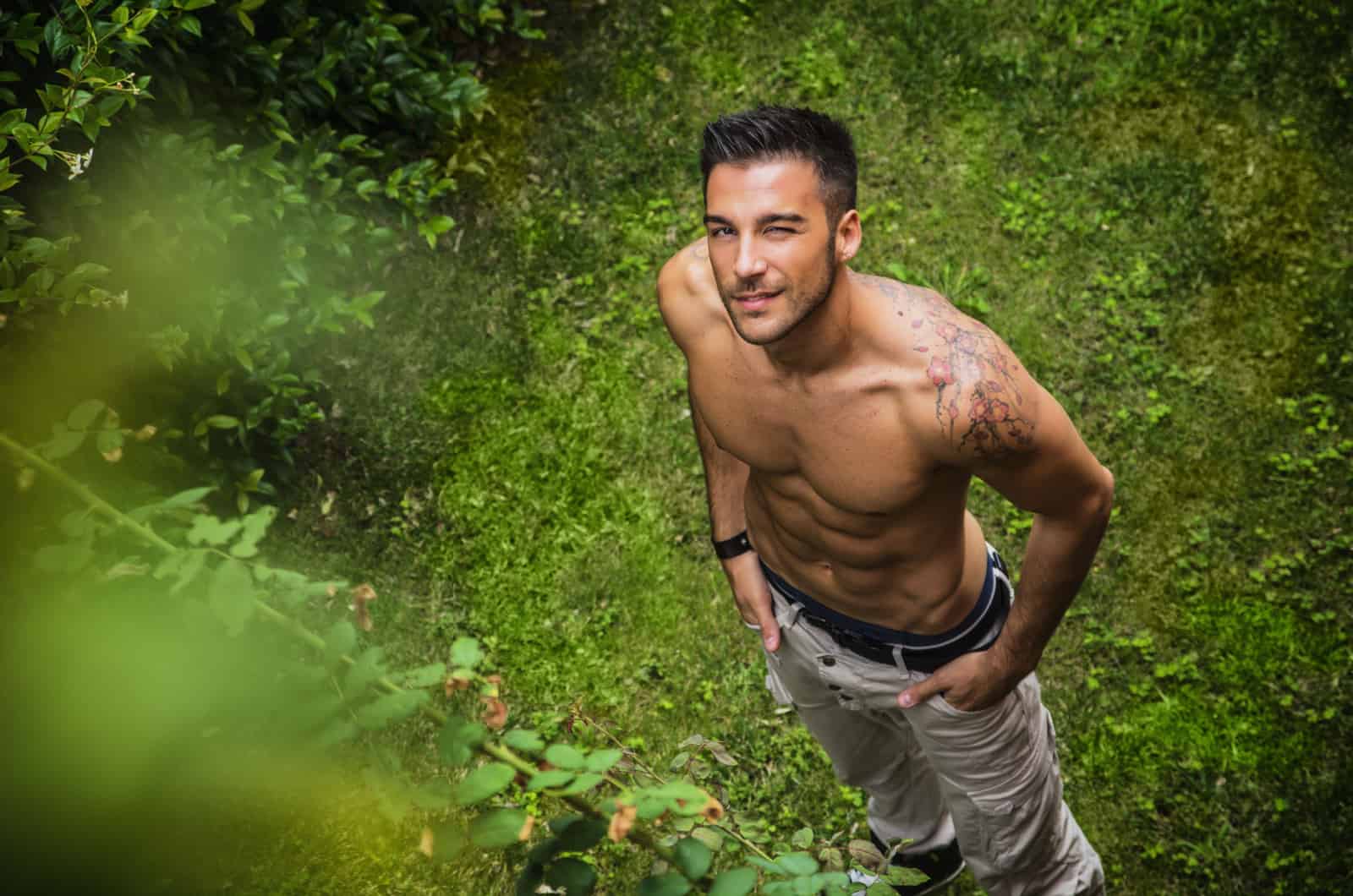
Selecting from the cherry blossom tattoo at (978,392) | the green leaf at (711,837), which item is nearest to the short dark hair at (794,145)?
the cherry blossom tattoo at (978,392)

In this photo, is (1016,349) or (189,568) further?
(1016,349)

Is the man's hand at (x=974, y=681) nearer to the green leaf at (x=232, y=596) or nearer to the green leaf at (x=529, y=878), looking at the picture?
the green leaf at (x=529, y=878)

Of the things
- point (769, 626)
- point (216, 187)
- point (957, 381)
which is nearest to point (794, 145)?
point (957, 381)

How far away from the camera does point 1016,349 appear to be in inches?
211

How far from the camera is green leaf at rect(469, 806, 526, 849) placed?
1.41m

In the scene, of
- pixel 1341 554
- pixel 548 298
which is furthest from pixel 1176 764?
pixel 548 298

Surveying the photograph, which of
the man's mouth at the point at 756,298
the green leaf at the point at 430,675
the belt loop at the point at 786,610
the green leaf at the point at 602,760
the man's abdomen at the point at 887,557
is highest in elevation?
the man's mouth at the point at 756,298

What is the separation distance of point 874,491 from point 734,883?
1.42 meters

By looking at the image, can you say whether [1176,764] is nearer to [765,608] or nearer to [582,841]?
[765,608]

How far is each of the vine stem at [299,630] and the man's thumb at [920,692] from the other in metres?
1.65

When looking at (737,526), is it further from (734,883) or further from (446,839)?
(446,839)

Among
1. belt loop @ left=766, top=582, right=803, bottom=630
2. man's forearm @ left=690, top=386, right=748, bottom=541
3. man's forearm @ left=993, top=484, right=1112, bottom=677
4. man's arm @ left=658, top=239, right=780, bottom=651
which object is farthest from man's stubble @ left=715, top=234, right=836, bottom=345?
belt loop @ left=766, top=582, right=803, bottom=630

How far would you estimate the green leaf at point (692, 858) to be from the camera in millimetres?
1514

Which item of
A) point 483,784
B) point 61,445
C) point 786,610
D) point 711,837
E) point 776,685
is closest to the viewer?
point 483,784
